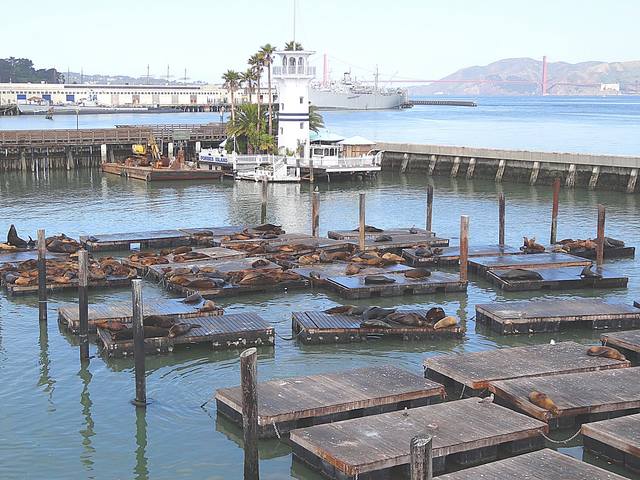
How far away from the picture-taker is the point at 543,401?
12414 mm

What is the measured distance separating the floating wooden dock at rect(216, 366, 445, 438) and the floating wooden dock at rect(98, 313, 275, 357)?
315 cm

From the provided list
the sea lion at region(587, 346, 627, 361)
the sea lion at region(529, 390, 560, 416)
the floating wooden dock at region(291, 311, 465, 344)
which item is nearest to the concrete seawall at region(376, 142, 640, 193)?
the floating wooden dock at region(291, 311, 465, 344)

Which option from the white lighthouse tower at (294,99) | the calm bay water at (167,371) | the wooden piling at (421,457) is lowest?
the calm bay water at (167,371)

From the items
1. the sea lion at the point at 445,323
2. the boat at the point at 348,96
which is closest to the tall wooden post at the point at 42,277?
the sea lion at the point at 445,323

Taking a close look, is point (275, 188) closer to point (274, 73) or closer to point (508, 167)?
point (274, 73)

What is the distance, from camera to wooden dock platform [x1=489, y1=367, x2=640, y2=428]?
12438mm

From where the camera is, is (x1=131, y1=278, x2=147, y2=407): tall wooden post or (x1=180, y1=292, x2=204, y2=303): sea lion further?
(x1=180, y1=292, x2=204, y2=303): sea lion

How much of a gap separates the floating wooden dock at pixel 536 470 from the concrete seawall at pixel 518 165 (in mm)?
31817

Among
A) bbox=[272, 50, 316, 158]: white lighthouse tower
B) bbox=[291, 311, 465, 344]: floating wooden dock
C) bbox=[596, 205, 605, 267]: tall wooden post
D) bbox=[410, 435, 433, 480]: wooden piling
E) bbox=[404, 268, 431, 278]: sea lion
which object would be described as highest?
bbox=[272, 50, 316, 158]: white lighthouse tower

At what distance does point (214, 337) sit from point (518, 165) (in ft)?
106

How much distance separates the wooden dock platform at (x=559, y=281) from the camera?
70.4 feet

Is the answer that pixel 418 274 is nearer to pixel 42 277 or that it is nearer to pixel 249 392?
pixel 42 277

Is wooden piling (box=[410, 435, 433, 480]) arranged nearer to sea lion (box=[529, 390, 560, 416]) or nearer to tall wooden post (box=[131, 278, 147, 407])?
sea lion (box=[529, 390, 560, 416])

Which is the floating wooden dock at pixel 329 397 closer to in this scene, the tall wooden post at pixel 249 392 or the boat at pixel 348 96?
the tall wooden post at pixel 249 392
